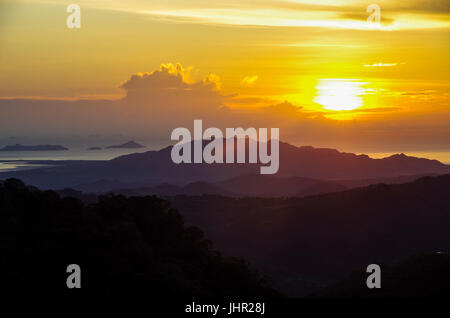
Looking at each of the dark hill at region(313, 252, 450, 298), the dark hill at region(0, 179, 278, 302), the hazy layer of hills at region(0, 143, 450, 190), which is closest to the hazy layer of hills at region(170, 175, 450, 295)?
the dark hill at region(313, 252, 450, 298)

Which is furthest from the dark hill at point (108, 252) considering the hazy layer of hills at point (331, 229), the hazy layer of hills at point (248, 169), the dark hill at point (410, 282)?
the hazy layer of hills at point (248, 169)

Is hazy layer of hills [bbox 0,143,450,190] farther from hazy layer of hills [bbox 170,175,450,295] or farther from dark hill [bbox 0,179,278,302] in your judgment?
dark hill [bbox 0,179,278,302]

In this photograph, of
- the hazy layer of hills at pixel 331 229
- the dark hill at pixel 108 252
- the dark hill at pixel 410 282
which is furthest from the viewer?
the hazy layer of hills at pixel 331 229

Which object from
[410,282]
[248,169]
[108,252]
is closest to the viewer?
[108,252]

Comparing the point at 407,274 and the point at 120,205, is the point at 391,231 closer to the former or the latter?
the point at 407,274

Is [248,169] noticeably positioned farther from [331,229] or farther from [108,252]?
[108,252]

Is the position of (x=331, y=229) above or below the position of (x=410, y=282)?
above

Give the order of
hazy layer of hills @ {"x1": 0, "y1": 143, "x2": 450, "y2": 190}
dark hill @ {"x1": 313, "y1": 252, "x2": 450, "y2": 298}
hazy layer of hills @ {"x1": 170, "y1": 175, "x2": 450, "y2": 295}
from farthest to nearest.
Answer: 1. hazy layer of hills @ {"x1": 0, "y1": 143, "x2": 450, "y2": 190}
2. hazy layer of hills @ {"x1": 170, "y1": 175, "x2": 450, "y2": 295}
3. dark hill @ {"x1": 313, "y1": 252, "x2": 450, "y2": 298}

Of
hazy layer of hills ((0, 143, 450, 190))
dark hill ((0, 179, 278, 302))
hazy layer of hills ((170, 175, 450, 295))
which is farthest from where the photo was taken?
hazy layer of hills ((0, 143, 450, 190))

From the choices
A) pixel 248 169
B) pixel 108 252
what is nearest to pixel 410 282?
pixel 108 252

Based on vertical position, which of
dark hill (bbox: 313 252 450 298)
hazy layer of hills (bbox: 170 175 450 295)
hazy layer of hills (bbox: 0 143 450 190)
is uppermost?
hazy layer of hills (bbox: 0 143 450 190)

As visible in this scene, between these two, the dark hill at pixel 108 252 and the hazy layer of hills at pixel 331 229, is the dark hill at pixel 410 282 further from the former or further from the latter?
the hazy layer of hills at pixel 331 229
